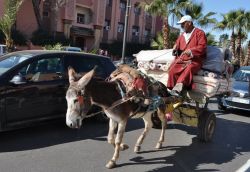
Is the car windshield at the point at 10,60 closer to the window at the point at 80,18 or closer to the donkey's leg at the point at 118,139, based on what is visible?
the donkey's leg at the point at 118,139

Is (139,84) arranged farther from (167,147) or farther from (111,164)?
(167,147)

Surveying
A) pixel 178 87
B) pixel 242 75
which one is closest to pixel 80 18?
pixel 242 75

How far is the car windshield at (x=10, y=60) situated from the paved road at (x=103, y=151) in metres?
1.39

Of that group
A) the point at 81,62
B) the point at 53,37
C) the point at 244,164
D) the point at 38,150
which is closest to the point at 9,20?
the point at 53,37

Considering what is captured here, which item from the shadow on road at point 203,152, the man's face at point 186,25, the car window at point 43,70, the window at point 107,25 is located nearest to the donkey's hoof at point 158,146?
the shadow on road at point 203,152

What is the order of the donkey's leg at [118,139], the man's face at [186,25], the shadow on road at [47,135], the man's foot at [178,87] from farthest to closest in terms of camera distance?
1. the man's face at [186,25]
2. the man's foot at [178,87]
3. the shadow on road at [47,135]
4. the donkey's leg at [118,139]

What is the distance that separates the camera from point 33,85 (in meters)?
7.41

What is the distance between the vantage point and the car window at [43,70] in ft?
24.6

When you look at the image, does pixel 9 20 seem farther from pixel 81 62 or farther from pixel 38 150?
pixel 38 150

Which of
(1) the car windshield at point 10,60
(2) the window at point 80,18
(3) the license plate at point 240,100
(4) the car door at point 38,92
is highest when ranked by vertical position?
(2) the window at point 80,18

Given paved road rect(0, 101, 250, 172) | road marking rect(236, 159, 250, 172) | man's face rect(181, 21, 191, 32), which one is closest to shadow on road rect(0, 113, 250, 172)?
paved road rect(0, 101, 250, 172)

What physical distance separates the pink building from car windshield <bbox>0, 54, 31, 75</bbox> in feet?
82.5

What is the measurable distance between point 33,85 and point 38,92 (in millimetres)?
174

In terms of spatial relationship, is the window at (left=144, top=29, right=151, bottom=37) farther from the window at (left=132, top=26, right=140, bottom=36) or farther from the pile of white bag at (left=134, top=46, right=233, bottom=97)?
the pile of white bag at (left=134, top=46, right=233, bottom=97)
